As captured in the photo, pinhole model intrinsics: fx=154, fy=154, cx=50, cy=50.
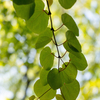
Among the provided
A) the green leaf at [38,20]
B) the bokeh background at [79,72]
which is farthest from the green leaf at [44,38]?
the bokeh background at [79,72]

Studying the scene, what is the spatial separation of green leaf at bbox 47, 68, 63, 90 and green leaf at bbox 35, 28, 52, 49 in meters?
0.08

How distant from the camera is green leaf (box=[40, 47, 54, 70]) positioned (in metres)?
0.37

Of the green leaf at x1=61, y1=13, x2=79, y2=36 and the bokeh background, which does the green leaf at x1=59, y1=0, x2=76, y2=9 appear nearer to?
the green leaf at x1=61, y1=13, x2=79, y2=36

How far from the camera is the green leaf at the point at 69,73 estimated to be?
0.34 metres

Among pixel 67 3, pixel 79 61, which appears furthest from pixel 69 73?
pixel 67 3

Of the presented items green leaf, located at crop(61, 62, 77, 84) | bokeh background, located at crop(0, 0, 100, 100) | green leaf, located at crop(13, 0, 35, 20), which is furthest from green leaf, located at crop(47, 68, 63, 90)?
bokeh background, located at crop(0, 0, 100, 100)

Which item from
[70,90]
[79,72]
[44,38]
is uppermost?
[79,72]

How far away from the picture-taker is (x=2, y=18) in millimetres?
2219

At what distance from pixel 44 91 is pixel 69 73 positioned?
90 mm

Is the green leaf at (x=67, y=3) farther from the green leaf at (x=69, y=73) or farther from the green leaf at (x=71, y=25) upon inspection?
the green leaf at (x=69, y=73)

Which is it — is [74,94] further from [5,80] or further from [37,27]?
[5,80]

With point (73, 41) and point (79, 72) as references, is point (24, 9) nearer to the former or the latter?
point (73, 41)

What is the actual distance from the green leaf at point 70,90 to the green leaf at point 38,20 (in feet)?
0.47

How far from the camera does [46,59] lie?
0.38 meters
